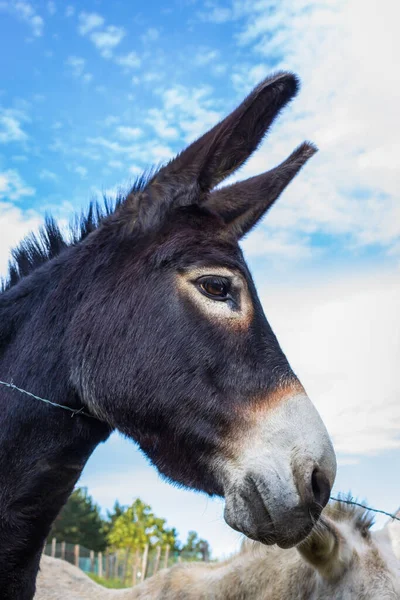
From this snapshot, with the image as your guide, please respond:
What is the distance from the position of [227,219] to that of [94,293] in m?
0.81

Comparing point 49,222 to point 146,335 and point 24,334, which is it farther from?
point 146,335

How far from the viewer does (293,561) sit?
12.0ft

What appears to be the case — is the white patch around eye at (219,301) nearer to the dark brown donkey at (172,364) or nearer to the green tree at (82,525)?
the dark brown donkey at (172,364)

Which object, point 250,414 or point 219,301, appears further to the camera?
point 219,301

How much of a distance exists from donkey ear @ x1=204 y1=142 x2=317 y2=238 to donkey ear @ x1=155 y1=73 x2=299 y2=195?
144 mm

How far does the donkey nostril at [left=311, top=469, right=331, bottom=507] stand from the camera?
2498mm

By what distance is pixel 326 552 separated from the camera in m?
3.34

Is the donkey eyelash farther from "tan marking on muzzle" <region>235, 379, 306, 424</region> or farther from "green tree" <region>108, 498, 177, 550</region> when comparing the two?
"green tree" <region>108, 498, 177, 550</region>

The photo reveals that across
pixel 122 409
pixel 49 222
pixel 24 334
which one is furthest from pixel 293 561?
pixel 49 222

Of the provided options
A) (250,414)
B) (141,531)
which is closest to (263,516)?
(250,414)

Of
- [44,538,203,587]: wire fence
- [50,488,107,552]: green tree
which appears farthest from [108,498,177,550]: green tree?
[50,488,107,552]: green tree

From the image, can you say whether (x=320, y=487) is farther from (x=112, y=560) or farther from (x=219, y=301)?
(x=112, y=560)

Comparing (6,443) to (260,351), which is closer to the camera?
(260,351)

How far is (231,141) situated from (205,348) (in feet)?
3.59
